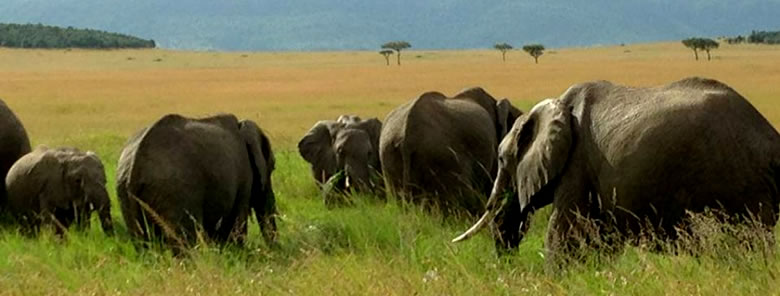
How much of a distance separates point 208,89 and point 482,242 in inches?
2000

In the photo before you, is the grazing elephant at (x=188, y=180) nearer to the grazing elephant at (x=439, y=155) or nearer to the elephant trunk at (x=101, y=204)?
the elephant trunk at (x=101, y=204)

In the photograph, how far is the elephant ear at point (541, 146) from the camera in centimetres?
723

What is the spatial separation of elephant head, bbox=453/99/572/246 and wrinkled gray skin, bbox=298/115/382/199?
5060 millimetres

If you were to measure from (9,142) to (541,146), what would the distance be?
753 centimetres

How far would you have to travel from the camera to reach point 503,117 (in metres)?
13.3

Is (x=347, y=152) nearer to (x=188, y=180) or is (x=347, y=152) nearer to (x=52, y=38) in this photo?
(x=188, y=180)

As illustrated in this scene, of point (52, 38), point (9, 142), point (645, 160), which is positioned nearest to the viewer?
point (645, 160)

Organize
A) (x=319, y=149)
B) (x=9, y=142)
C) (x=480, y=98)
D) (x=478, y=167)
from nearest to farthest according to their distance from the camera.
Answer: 1. (x=478, y=167)
2. (x=9, y=142)
3. (x=480, y=98)
4. (x=319, y=149)

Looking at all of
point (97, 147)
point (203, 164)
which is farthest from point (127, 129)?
point (203, 164)

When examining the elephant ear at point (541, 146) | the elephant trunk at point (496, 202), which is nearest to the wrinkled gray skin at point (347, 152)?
the elephant trunk at point (496, 202)

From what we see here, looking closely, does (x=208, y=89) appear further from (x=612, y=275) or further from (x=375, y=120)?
(x=612, y=275)

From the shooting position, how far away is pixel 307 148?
15.3 metres

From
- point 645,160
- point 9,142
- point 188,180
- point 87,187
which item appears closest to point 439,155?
point 188,180

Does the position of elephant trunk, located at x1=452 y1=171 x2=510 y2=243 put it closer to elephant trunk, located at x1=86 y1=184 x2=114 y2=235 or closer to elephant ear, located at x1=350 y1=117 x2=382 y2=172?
elephant trunk, located at x1=86 y1=184 x2=114 y2=235
